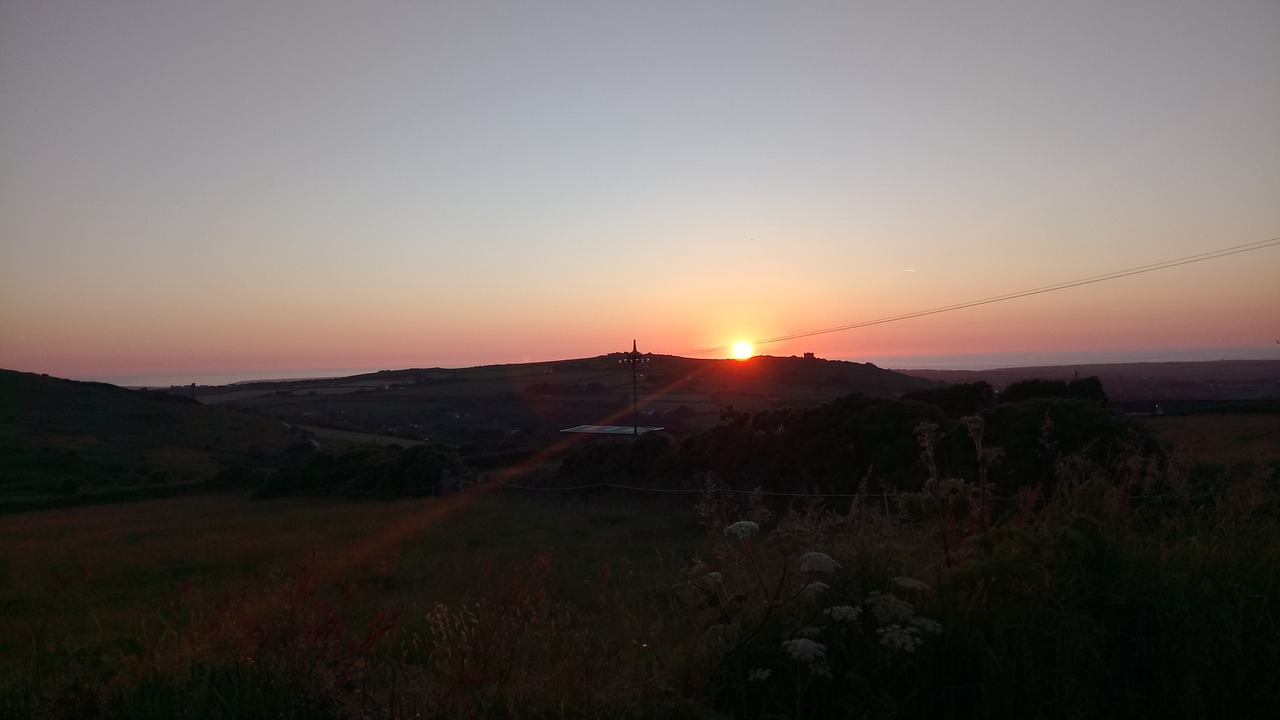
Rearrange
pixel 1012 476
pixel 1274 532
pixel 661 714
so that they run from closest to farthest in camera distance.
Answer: pixel 661 714, pixel 1274 532, pixel 1012 476

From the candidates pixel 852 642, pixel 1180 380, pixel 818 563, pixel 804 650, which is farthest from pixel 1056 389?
pixel 1180 380

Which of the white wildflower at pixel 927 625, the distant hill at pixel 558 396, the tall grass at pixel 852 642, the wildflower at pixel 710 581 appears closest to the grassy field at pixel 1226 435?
the tall grass at pixel 852 642

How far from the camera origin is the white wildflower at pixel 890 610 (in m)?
3.78

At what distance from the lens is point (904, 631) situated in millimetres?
3666

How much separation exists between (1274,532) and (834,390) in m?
54.6

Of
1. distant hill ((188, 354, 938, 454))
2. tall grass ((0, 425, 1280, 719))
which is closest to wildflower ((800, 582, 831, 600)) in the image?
tall grass ((0, 425, 1280, 719))

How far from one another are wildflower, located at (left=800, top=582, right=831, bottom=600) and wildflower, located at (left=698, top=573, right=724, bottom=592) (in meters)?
0.42

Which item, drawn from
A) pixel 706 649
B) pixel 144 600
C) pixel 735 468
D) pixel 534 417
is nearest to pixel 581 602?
pixel 706 649

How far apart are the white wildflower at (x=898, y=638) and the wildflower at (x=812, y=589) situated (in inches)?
13.4

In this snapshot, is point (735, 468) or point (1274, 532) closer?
point (1274, 532)

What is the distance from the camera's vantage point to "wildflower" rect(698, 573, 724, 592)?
4.05 metres

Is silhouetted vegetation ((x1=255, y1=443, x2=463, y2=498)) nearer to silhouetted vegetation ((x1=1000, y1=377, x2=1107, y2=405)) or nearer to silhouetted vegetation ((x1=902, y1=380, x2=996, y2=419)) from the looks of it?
silhouetted vegetation ((x1=902, y1=380, x2=996, y2=419))

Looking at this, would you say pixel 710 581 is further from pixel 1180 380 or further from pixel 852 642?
pixel 1180 380

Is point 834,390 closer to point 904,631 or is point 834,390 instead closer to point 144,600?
point 144,600
